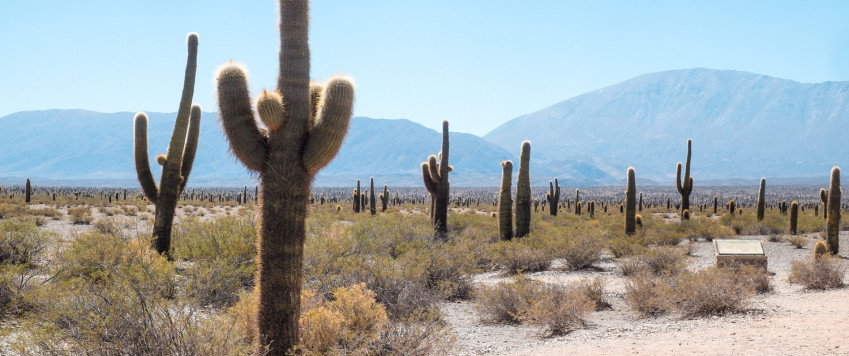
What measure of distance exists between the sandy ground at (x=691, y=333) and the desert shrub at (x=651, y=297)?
19cm

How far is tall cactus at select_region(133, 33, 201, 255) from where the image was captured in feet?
47.8

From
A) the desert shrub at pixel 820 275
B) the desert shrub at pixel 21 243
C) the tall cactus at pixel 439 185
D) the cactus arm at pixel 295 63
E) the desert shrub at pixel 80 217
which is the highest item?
the cactus arm at pixel 295 63

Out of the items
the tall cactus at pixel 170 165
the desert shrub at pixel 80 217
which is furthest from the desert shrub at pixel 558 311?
the desert shrub at pixel 80 217

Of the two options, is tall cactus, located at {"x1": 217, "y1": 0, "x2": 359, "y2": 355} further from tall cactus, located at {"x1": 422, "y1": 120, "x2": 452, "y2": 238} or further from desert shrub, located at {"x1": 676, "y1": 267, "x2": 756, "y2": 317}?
tall cactus, located at {"x1": 422, "y1": 120, "x2": 452, "y2": 238}

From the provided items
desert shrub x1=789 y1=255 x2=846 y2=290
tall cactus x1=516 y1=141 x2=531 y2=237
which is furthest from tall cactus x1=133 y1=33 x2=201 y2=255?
desert shrub x1=789 y1=255 x2=846 y2=290

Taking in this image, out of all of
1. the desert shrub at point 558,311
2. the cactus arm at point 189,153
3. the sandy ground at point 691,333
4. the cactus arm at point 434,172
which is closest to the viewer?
the sandy ground at point 691,333

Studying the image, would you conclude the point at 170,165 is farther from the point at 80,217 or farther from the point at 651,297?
the point at 80,217

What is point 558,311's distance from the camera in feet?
32.4

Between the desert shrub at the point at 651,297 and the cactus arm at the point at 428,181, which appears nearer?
the desert shrub at the point at 651,297

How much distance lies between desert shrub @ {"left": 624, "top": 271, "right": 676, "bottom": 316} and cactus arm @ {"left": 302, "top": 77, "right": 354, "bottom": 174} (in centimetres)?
657

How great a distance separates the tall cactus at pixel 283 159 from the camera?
681 cm

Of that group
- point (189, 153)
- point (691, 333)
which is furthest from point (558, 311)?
point (189, 153)

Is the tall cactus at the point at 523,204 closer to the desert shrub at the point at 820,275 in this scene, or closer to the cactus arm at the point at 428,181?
the cactus arm at the point at 428,181

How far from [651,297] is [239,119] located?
25.0 feet
